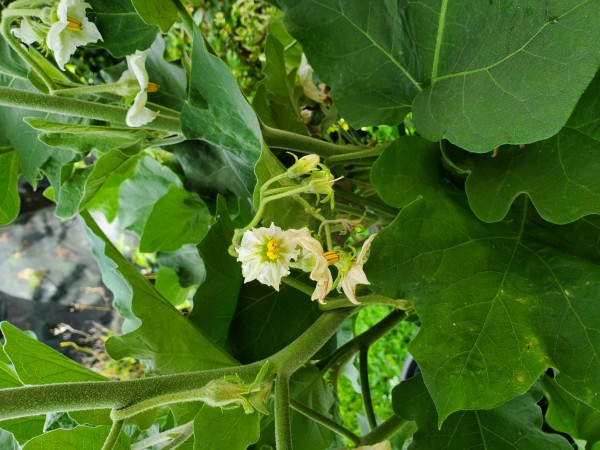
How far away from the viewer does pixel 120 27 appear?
18.3 inches

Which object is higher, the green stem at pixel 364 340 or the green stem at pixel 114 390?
the green stem at pixel 114 390

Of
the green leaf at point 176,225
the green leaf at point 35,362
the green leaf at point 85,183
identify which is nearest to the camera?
the green leaf at point 35,362

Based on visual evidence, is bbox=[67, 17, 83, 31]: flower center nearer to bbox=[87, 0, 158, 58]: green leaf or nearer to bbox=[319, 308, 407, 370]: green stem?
bbox=[87, 0, 158, 58]: green leaf

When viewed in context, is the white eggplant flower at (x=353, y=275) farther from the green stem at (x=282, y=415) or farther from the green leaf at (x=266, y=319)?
the green leaf at (x=266, y=319)

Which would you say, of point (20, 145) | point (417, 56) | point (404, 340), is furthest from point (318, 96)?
point (404, 340)

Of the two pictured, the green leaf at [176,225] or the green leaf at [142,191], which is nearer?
the green leaf at [176,225]

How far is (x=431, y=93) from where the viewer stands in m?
0.44

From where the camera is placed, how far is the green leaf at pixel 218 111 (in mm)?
377

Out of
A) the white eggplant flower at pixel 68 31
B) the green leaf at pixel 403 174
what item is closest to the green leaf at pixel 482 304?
the green leaf at pixel 403 174

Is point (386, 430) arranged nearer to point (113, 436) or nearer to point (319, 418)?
point (319, 418)

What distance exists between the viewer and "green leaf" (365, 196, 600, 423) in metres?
0.38

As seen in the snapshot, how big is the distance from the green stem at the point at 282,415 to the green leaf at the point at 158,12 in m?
0.24

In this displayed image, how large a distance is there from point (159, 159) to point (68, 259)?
73.7 inches

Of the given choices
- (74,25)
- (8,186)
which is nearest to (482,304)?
(74,25)
